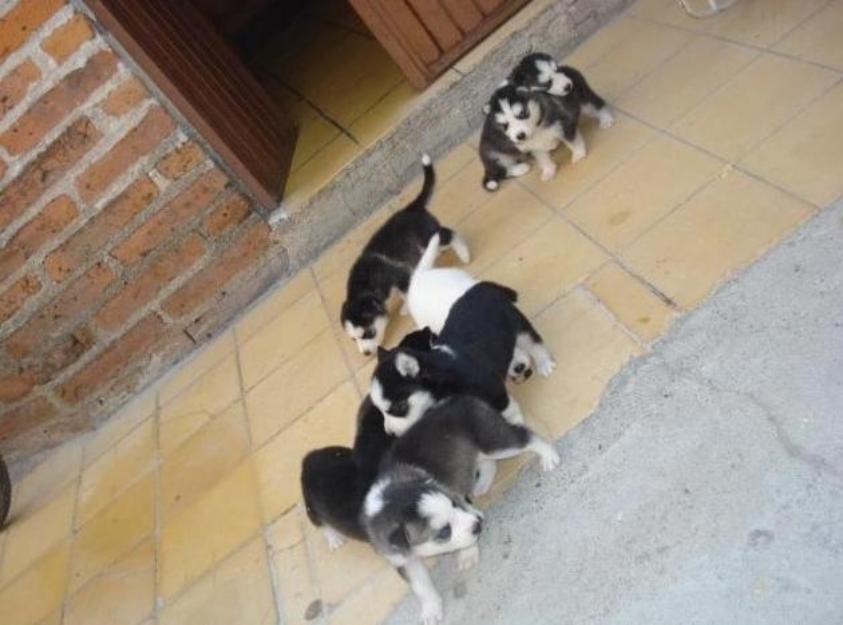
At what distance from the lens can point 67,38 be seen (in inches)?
176

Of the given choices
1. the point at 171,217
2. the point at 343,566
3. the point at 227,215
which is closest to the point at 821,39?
the point at 343,566

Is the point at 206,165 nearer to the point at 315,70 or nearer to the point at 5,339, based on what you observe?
the point at 5,339

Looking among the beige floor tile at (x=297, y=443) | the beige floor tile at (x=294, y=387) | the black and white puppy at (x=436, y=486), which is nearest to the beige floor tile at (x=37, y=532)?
the beige floor tile at (x=294, y=387)

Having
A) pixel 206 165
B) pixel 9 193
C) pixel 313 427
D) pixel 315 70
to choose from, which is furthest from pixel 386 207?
pixel 315 70

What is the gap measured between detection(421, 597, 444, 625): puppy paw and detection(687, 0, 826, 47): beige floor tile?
325 cm

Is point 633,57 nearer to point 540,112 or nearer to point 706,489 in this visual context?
point 540,112

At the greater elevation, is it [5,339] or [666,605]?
[5,339]

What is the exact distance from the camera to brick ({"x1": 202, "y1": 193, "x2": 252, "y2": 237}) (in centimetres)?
511

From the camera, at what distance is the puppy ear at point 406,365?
2973 mm

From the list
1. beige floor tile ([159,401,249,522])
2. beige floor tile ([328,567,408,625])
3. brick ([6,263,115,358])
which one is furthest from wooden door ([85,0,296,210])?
beige floor tile ([328,567,408,625])

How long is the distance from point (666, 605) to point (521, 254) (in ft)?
7.01

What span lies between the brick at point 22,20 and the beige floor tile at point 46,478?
231cm

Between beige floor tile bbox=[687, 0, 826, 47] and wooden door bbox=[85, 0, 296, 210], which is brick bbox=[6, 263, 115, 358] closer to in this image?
wooden door bbox=[85, 0, 296, 210]

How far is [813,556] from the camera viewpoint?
2.20m
